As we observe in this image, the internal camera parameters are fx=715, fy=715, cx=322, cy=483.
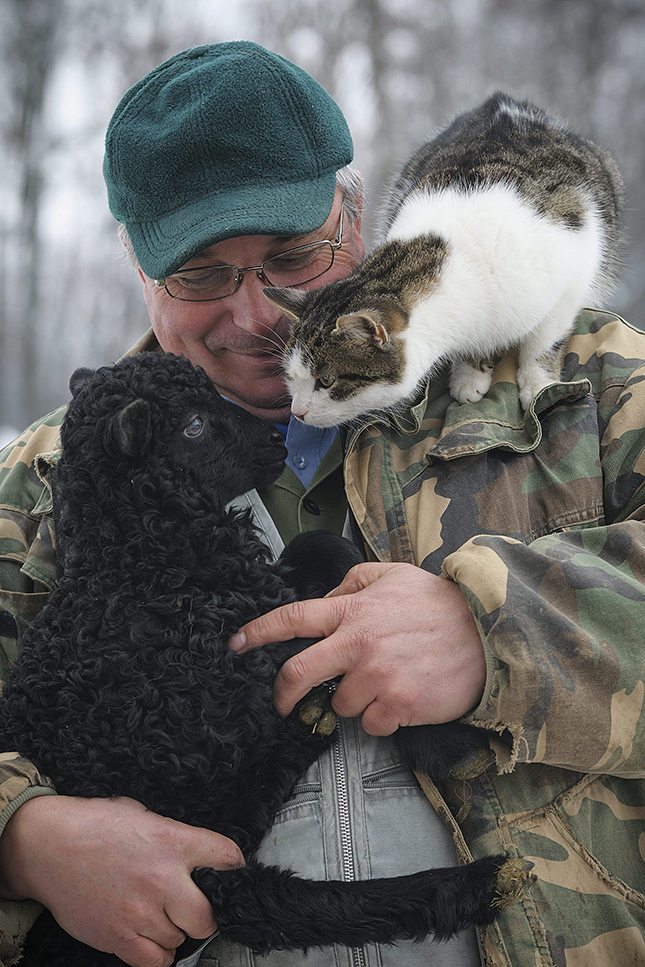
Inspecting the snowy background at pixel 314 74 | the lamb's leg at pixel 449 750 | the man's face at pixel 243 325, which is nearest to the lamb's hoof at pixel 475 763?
the lamb's leg at pixel 449 750

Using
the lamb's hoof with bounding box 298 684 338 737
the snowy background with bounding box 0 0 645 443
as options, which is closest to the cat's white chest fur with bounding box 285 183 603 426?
the lamb's hoof with bounding box 298 684 338 737

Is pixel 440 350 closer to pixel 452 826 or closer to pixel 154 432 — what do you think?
pixel 154 432

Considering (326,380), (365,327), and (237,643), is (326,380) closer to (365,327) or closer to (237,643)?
(365,327)

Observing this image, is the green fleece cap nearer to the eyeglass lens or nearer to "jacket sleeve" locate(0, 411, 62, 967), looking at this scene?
the eyeglass lens

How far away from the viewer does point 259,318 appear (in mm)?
2500

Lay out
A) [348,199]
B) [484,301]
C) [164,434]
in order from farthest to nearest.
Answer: [348,199] < [484,301] < [164,434]

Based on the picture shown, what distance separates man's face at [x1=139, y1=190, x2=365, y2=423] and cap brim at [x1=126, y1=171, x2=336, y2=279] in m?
0.14

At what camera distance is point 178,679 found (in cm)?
170

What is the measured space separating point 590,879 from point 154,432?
1524mm

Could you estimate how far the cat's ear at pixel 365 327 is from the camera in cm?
222

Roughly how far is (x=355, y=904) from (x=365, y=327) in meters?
1.58

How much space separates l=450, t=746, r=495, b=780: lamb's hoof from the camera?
5.56 ft

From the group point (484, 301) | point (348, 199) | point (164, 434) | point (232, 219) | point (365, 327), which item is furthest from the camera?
point (348, 199)

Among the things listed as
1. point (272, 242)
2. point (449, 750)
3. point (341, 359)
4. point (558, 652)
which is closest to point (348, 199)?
point (272, 242)
